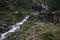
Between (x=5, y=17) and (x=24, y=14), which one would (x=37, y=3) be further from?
(x=5, y=17)

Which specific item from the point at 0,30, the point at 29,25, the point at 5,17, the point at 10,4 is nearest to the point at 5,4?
the point at 10,4

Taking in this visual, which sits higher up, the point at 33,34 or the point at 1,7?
the point at 33,34

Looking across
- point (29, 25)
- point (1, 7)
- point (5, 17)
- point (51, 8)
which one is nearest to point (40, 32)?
point (29, 25)

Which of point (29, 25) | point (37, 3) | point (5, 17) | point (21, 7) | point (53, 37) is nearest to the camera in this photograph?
point (53, 37)

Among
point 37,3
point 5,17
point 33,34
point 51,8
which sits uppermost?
point 33,34

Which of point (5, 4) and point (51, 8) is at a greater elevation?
point (51, 8)

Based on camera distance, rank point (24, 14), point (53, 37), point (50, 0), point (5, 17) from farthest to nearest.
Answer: point (24, 14), point (5, 17), point (50, 0), point (53, 37)

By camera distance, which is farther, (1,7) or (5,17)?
(1,7)

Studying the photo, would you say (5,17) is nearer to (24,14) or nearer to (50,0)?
(24,14)

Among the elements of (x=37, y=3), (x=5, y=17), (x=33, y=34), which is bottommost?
(x=37, y=3)
